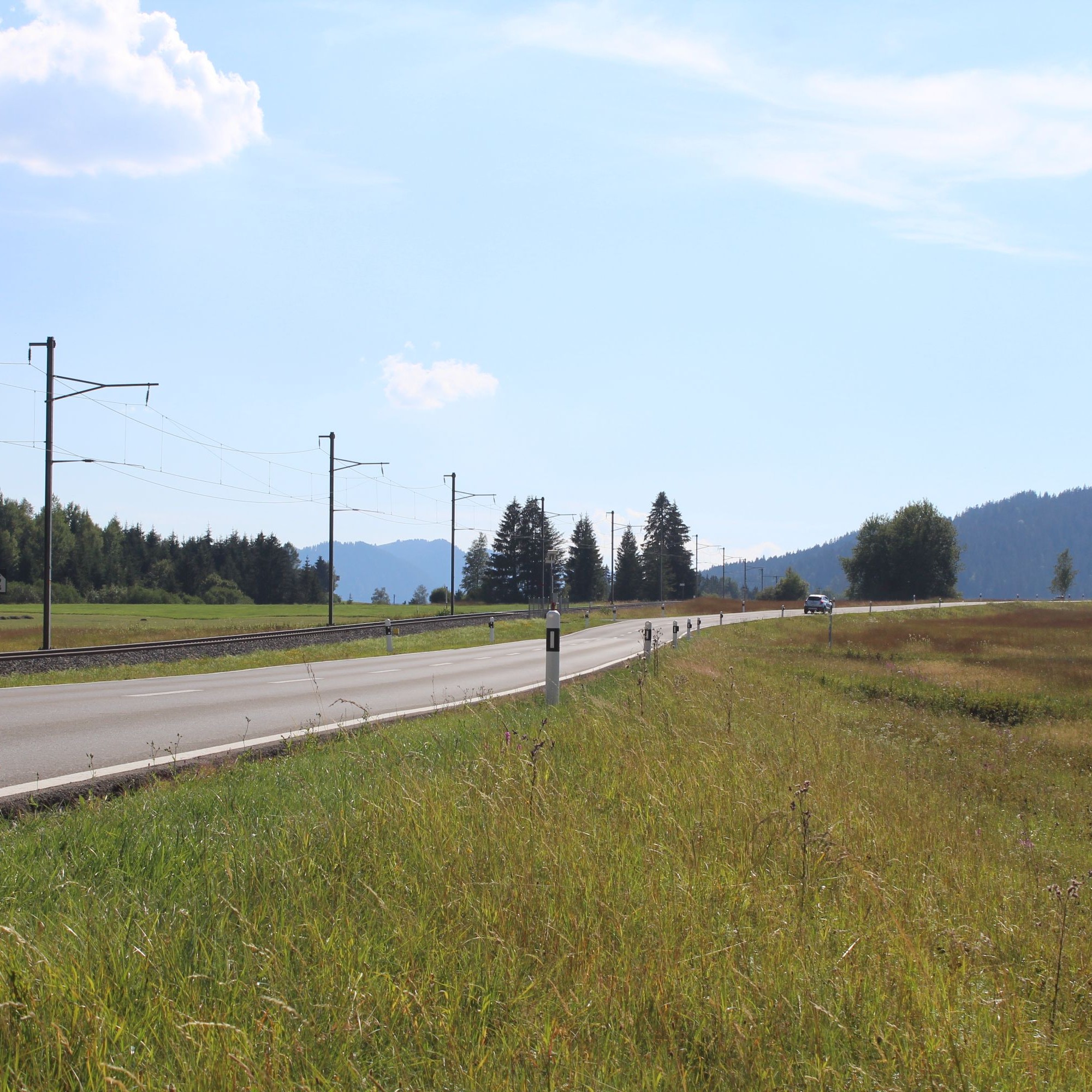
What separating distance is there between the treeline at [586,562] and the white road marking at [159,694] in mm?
104991

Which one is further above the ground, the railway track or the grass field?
the railway track

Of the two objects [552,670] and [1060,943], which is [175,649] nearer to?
Answer: [552,670]

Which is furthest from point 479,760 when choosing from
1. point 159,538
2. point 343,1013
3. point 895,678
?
point 159,538

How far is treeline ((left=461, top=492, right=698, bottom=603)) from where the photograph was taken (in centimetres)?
12369

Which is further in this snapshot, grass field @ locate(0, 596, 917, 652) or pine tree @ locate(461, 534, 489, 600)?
pine tree @ locate(461, 534, 489, 600)

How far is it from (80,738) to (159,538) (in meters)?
163

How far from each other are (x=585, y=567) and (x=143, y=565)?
7769 centimetres

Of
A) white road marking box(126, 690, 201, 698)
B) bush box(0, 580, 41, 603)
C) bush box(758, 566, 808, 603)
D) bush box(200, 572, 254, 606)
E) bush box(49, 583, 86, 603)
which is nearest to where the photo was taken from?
white road marking box(126, 690, 201, 698)

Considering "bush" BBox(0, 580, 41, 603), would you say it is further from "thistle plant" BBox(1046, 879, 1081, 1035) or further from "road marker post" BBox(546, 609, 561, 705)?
"thistle plant" BBox(1046, 879, 1081, 1035)

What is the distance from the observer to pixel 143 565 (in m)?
152

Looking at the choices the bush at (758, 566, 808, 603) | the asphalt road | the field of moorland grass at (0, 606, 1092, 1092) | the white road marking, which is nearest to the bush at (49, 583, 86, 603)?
the bush at (758, 566, 808, 603)

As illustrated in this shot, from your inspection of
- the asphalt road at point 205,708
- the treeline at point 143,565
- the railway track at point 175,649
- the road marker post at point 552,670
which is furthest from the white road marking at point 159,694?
the treeline at point 143,565

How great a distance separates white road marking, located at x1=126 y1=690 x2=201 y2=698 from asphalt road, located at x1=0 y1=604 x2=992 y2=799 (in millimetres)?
31

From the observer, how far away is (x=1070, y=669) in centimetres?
2992
